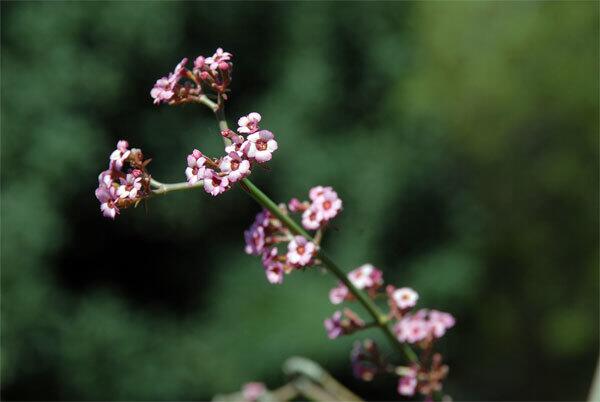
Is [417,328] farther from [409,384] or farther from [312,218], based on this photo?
[312,218]

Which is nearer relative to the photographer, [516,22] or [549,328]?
[549,328]

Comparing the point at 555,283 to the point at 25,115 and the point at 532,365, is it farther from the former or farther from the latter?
the point at 25,115

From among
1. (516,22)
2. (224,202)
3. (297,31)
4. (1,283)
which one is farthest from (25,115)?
(516,22)

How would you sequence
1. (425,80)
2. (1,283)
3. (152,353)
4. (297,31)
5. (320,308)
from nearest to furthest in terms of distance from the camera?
(1,283) → (152,353) → (320,308) → (297,31) → (425,80)

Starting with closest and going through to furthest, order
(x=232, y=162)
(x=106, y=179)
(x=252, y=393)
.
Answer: (x=232, y=162)
(x=106, y=179)
(x=252, y=393)

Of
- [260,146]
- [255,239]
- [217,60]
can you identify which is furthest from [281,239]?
[217,60]

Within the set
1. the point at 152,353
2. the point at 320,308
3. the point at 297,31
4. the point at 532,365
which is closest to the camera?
the point at 152,353

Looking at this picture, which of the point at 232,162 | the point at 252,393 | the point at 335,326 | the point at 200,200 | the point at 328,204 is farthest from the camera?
the point at 200,200
